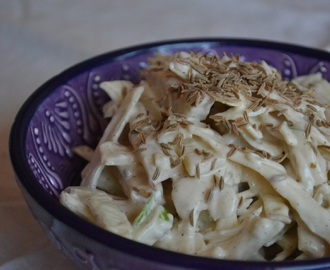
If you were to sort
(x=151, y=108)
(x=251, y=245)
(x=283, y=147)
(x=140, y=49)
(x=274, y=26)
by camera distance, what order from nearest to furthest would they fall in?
1. (x=251, y=245)
2. (x=283, y=147)
3. (x=151, y=108)
4. (x=140, y=49)
5. (x=274, y=26)

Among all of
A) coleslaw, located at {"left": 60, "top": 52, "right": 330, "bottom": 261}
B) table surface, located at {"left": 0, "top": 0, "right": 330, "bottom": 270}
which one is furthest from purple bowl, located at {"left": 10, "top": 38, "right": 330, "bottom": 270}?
table surface, located at {"left": 0, "top": 0, "right": 330, "bottom": 270}

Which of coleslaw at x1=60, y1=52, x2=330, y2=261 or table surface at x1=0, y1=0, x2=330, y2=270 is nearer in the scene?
coleslaw at x1=60, y1=52, x2=330, y2=261

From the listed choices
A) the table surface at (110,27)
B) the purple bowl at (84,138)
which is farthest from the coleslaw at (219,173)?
the table surface at (110,27)

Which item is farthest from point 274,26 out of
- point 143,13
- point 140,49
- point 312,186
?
point 312,186

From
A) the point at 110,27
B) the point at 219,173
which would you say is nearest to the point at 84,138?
the point at 219,173

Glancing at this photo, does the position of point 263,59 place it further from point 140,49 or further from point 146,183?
point 146,183

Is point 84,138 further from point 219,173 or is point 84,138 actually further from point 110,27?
point 110,27

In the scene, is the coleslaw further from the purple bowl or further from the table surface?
the table surface

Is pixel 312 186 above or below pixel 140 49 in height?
below
